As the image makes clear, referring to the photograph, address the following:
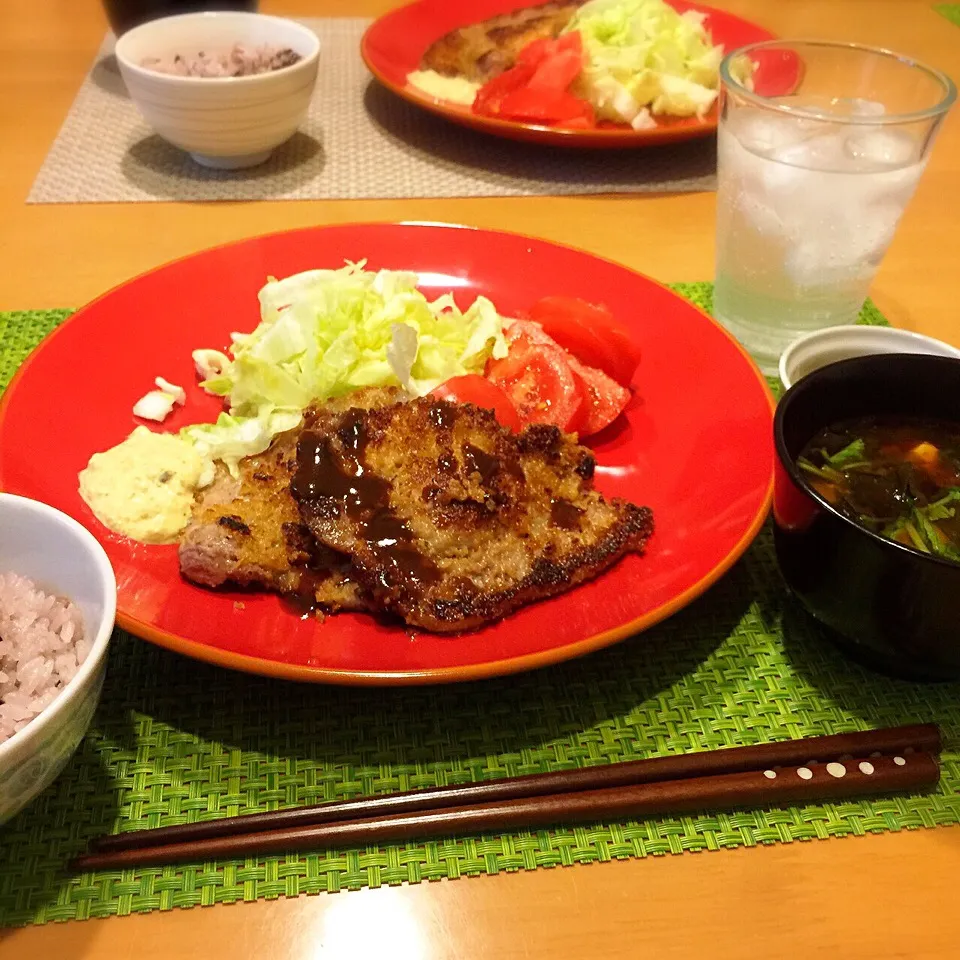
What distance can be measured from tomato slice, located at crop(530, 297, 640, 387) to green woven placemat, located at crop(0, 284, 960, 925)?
2.08 ft

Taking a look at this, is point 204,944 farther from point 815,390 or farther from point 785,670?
point 815,390

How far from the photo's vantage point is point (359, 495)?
1.53 metres

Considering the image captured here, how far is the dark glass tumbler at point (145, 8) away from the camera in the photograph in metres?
3.25

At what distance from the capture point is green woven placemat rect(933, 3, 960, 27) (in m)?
4.53

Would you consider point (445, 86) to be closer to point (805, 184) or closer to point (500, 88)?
point (500, 88)

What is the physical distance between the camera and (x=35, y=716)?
3.64 feet

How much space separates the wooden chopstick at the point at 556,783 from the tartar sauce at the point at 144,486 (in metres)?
0.57

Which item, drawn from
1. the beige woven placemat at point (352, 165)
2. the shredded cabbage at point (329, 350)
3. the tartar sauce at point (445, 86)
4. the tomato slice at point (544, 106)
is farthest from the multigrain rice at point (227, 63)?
the shredded cabbage at point (329, 350)

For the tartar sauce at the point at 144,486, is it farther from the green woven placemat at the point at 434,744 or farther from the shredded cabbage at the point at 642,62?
the shredded cabbage at the point at 642,62

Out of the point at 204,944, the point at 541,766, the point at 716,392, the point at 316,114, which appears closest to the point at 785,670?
the point at 541,766

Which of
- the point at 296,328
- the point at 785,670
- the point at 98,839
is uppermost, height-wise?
the point at 296,328

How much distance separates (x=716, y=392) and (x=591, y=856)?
1.06 metres

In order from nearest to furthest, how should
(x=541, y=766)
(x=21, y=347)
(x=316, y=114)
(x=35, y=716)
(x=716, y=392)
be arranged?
1. (x=35, y=716)
2. (x=541, y=766)
3. (x=716, y=392)
4. (x=21, y=347)
5. (x=316, y=114)

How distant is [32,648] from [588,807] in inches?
32.2
